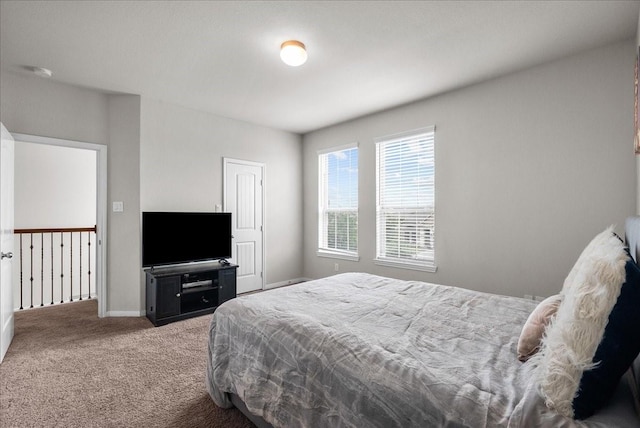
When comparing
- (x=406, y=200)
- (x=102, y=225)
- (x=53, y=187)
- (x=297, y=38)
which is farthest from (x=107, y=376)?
(x=53, y=187)

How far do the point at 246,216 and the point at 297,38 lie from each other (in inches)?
115

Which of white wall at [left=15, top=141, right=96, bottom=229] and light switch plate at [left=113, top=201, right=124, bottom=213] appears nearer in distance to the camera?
light switch plate at [left=113, top=201, right=124, bottom=213]

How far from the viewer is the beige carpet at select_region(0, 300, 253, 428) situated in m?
1.92

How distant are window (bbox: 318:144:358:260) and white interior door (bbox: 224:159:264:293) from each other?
1048mm

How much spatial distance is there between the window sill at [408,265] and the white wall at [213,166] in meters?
1.76

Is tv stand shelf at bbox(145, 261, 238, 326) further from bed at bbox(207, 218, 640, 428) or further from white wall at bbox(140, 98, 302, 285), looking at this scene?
bed at bbox(207, 218, 640, 428)

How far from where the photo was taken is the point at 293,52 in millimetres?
→ 2611

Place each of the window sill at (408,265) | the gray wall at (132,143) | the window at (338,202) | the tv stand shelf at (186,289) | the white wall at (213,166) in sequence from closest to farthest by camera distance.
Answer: the gray wall at (132,143) < the tv stand shelf at (186,289) < the window sill at (408,265) < the white wall at (213,166) < the window at (338,202)

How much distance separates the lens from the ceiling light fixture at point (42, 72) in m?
3.09

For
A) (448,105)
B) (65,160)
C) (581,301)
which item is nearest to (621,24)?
(448,105)

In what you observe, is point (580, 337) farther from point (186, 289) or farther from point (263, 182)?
point (263, 182)

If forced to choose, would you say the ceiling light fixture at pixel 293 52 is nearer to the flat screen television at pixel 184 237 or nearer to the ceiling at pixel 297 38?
the ceiling at pixel 297 38

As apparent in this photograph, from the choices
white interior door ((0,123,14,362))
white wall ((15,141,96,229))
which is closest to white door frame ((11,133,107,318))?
white interior door ((0,123,14,362))

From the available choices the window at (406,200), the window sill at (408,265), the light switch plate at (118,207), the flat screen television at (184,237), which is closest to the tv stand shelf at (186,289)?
the flat screen television at (184,237)
